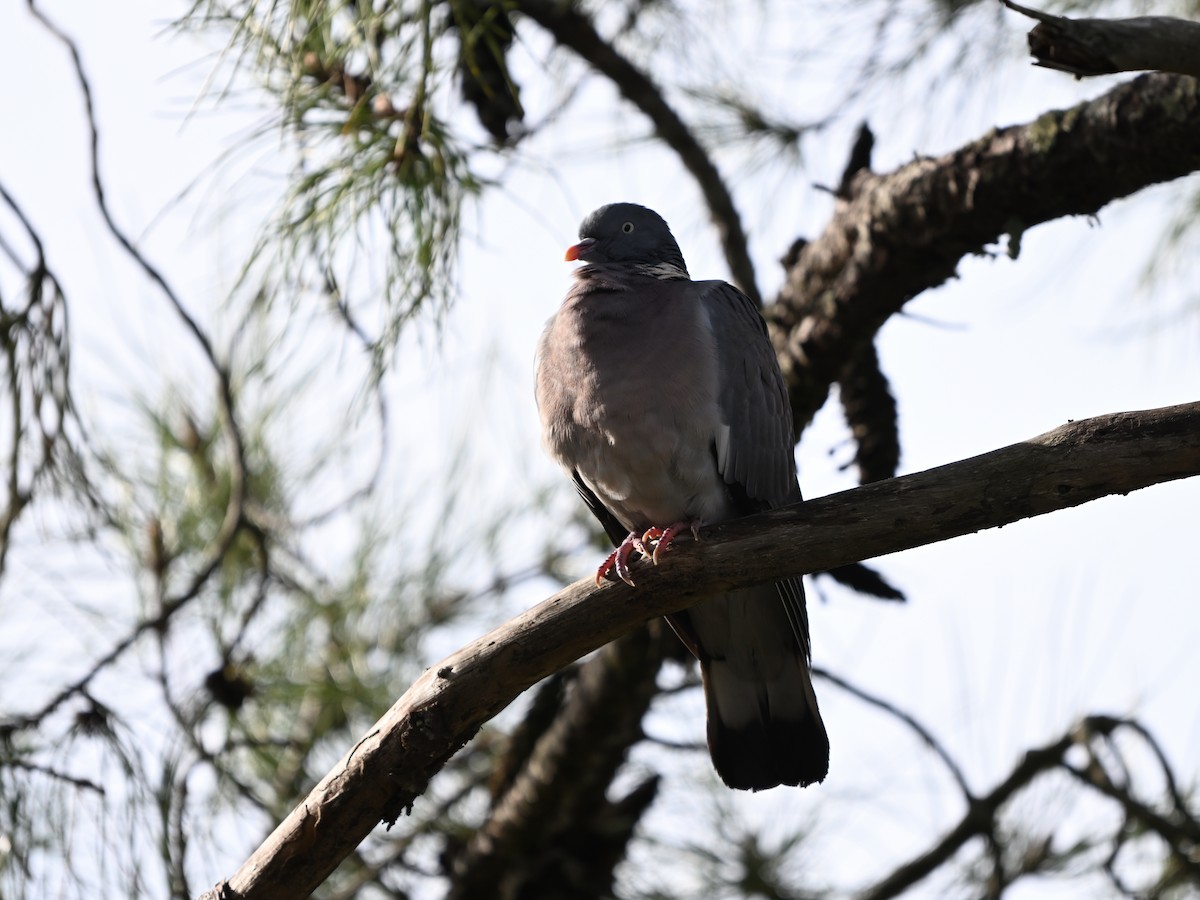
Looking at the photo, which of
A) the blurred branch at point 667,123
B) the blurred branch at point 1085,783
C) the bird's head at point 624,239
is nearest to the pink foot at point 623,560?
the bird's head at point 624,239

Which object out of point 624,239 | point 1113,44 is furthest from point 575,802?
point 1113,44

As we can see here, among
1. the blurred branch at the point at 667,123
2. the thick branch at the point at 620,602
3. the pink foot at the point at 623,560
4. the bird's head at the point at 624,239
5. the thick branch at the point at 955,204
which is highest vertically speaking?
the blurred branch at the point at 667,123

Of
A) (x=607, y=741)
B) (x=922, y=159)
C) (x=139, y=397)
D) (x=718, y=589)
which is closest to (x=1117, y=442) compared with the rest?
(x=718, y=589)

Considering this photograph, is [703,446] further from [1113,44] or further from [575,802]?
[575,802]

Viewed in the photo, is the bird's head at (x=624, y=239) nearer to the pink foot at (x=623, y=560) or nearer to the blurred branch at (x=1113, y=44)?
the pink foot at (x=623, y=560)

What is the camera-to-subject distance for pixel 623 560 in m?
2.51

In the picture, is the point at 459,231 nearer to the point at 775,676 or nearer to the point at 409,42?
Answer: the point at 409,42

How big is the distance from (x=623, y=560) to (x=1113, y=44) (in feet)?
3.95

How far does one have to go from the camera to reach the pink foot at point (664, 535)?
2.46 meters

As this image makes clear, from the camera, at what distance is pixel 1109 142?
275 cm

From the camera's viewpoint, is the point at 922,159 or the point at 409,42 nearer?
the point at 409,42

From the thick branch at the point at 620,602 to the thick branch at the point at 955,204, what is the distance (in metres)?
0.90

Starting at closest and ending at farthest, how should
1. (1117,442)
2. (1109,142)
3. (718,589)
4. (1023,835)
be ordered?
(1117,442)
(718,589)
(1109,142)
(1023,835)

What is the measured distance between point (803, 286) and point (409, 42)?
1328 mm
